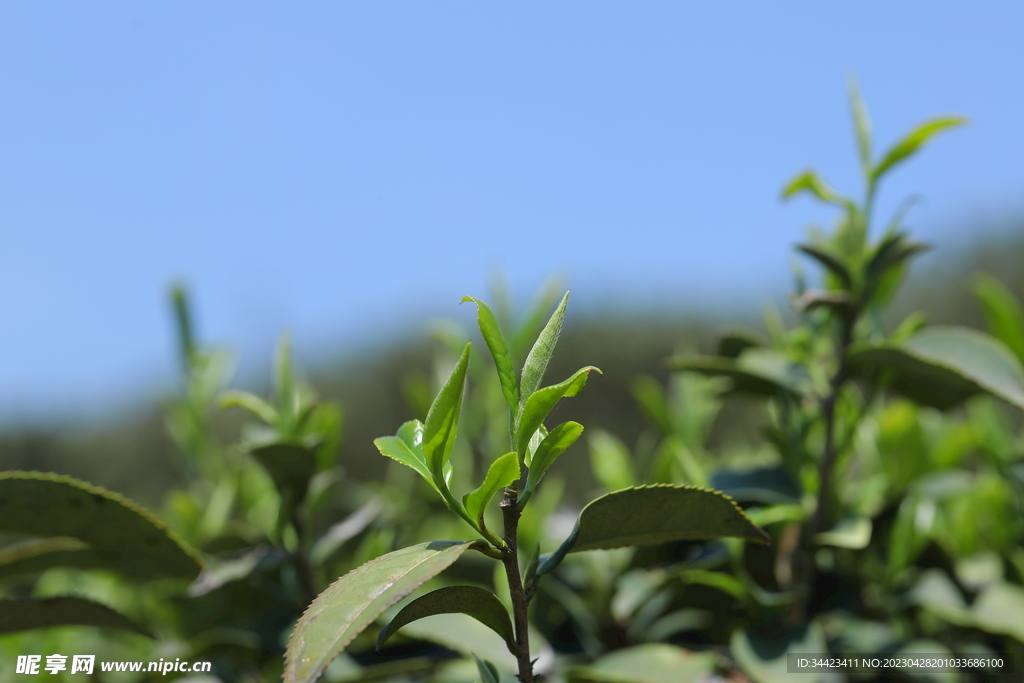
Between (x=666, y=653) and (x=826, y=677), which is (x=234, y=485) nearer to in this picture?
(x=666, y=653)

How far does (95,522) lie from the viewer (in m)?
1.11

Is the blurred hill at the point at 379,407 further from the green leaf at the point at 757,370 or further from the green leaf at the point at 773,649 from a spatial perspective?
the green leaf at the point at 773,649

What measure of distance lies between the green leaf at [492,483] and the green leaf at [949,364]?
87 cm

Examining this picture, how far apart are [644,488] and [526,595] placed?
18 centimetres

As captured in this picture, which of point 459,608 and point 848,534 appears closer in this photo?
point 459,608

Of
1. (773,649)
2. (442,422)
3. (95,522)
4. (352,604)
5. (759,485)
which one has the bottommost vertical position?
(773,649)

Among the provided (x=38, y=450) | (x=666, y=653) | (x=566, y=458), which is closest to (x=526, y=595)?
(x=666, y=653)

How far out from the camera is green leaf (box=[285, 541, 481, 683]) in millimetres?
617

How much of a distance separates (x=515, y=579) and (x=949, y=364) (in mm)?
924

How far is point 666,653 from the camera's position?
4.09 feet

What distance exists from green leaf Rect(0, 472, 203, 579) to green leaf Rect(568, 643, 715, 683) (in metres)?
0.68

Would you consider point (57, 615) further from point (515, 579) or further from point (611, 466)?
point (611, 466)


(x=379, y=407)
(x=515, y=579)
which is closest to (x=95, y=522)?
(x=515, y=579)

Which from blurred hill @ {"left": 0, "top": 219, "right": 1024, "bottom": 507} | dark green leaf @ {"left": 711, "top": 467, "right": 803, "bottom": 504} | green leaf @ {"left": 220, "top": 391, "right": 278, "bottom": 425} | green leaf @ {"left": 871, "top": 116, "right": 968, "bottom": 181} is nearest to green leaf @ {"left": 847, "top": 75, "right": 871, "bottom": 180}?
green leaf @ {"left": 871, "top": 116, "right": 968, "bottom": 181}
